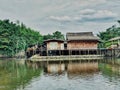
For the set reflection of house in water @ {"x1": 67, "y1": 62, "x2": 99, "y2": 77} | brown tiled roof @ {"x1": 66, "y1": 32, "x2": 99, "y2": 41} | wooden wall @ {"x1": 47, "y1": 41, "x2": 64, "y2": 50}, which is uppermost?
brown tiled roof @ {"x1": 66, "y1": 32, "x2": 99, "y2": 41}

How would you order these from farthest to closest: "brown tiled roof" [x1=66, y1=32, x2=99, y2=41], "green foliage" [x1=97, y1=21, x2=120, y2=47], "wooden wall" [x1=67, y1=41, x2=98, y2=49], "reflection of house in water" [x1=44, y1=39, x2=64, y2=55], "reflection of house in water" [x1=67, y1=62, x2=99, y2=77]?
1. "green foliage" [x1=97, y1=21, x2=120, y2=47]
2. "wooden wall" [x1=67, y1=41, x2=98, y2=49]
3. "brown tiled roof" [x1=66, y1=32, x2=99, y2=41]
4. "reflection of house in water" [x1=44, y1=39, x2=64, y2=55]
5. "reflection of house in water" [x1=67, y1=62, x2=99, y2=77]

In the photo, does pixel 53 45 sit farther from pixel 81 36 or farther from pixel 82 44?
pixel 81 36

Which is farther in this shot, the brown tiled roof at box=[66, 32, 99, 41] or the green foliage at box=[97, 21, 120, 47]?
the green foliage at box=[97, 21, 120, 47]

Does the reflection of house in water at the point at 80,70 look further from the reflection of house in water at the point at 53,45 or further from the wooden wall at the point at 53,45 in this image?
the wooden wall at the point at 53,45

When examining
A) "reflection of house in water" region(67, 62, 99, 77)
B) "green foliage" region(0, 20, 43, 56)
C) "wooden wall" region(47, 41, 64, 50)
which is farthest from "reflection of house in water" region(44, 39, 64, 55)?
"reflection of house in water" region(67, 62, 99, 77)

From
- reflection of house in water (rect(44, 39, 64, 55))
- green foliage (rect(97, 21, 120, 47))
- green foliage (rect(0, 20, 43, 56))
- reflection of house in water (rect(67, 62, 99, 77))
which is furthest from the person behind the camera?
green foliage (rect(97, 21, 120, 47))

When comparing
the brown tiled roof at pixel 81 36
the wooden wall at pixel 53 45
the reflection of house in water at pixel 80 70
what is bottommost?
the reflection of house in water at pixel 80 70

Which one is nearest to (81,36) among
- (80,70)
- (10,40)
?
(10,40)

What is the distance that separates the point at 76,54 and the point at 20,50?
29.3 meters

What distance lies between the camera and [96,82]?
75.3ft

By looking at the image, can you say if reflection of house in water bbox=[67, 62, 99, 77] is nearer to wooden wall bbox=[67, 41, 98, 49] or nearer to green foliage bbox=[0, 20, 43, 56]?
wooden wall bbox=[67, 41, 98, 49]

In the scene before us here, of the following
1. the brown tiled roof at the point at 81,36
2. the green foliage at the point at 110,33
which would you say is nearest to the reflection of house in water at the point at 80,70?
the brown tiled roof at the point at 81,36

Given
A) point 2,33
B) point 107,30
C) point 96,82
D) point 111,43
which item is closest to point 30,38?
point 2,33

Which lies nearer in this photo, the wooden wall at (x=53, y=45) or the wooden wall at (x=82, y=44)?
the wooden wall at (x=53, y=45)
